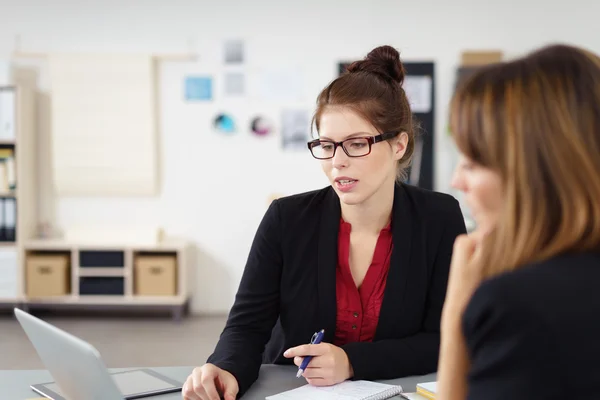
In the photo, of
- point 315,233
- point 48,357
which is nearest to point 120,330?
point 315,233

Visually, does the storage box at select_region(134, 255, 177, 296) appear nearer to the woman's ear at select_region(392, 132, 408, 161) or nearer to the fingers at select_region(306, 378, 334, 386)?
the woman's ear at select_region(392, 132, 408, 161)

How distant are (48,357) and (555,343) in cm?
90

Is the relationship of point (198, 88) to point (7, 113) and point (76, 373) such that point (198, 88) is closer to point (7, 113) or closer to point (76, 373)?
point (7, 113)

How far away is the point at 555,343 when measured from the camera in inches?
26.4

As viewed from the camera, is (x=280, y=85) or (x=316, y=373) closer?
(x=316, y=373)

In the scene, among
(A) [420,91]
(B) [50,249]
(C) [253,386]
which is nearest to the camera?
(C) [253,386]

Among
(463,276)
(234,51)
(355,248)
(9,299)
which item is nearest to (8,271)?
(9,299)

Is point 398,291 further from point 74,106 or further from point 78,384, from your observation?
point 74,106

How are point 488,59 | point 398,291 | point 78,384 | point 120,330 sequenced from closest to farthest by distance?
point 78,384 < point 398,291 < point 120,330 < point 488,59

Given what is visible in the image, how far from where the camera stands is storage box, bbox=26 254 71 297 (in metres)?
4.84

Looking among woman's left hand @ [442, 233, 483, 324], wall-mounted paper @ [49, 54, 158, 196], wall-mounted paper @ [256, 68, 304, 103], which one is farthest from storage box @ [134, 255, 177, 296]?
woman's left hand @ [442, 233, 483, 324]

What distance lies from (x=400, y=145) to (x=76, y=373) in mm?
1014

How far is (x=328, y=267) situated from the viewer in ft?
5.55

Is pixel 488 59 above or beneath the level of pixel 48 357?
above
